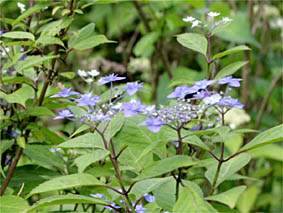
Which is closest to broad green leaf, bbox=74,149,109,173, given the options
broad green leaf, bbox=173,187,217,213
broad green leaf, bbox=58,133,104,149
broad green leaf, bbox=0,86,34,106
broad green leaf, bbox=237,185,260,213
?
broad green leaf, bbox=58,133,104,149

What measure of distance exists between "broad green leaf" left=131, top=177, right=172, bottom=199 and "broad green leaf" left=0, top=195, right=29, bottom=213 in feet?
0.78

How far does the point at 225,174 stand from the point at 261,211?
1.78 metres

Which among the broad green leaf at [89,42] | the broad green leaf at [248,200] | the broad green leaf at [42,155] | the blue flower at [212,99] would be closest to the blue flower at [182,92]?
the blue flower at [212,99]

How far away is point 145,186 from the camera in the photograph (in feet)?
2.58

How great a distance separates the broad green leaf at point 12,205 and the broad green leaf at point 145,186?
238mm

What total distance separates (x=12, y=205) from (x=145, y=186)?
0.29 metres

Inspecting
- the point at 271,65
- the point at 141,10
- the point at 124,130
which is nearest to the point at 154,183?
the point at 124,130

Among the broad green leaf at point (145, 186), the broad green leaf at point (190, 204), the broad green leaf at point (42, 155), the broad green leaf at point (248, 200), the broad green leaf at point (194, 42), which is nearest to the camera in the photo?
the broad green leaf at point (190, 204)

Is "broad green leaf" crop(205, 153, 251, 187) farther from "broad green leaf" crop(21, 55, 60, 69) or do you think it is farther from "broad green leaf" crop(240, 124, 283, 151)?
"broad green leaf" crop(21, 55, 60, 69)

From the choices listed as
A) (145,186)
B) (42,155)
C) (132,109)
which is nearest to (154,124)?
(132,109)

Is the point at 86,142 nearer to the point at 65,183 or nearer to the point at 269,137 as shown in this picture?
the point at 65,183

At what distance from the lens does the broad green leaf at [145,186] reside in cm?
77

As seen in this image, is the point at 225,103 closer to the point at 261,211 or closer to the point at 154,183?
the point at 154,183

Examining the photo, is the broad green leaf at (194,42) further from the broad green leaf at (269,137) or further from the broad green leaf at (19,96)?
the broad green leaf at (19,96)
